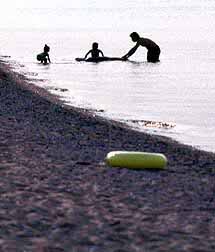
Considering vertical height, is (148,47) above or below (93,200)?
above

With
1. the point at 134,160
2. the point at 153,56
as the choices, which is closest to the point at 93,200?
the point at 134,160

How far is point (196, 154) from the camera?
17.1 metres

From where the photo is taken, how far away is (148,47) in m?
52.9

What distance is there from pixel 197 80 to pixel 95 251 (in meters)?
39.2

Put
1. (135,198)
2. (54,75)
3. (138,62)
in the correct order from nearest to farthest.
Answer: (135,198)
(54,75)
(138,62)

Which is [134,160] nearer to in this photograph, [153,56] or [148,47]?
[148,47]

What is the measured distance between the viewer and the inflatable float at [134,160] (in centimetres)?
1299

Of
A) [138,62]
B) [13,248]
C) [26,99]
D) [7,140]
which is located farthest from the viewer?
[138,62]

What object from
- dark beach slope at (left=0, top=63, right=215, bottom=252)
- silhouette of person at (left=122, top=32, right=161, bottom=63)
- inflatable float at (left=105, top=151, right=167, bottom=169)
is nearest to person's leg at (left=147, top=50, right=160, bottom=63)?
silhouette of person at (left=122, top=32, right=161, bottom=63)

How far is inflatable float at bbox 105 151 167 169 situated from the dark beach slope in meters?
0.19

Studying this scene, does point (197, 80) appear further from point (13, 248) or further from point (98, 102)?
point (13, 248)

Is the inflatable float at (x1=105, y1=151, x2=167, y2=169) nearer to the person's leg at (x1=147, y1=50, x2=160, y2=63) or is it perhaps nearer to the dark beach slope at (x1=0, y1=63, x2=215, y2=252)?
the dark beach slope at (x1=0, y1=63, x2=215, y2=252)

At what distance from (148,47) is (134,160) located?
40274 millimetres

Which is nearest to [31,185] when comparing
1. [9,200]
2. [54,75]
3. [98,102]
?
[9,200]
